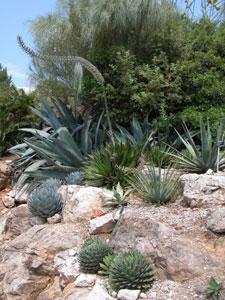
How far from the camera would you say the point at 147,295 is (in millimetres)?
4227

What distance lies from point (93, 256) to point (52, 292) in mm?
675

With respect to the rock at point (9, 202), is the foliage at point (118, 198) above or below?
above

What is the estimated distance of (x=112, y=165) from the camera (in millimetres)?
6719

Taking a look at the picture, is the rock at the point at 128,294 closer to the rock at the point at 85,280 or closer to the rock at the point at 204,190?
the rock at the point at 85,280

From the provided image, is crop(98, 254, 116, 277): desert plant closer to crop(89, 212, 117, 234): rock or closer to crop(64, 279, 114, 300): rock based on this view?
crop(64, 279, 114, 300): rock

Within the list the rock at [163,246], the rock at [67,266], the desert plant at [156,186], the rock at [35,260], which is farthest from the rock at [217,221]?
the rock at [35,260]

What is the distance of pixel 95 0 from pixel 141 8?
3.36 ft

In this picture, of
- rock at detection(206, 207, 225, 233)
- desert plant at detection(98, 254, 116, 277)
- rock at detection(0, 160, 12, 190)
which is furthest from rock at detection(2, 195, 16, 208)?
rock at detection(206, 207, 225, 233)

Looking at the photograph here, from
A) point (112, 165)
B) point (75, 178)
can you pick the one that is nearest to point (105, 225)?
point (112, 165)

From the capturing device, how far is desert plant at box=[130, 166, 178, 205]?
5.67 meters

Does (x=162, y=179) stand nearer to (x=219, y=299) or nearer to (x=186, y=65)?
(x=219, y=299)

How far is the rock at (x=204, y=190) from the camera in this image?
5.25 metres

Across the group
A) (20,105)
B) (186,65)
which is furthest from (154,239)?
(20,105)

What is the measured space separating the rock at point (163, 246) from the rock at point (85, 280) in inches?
18.1
